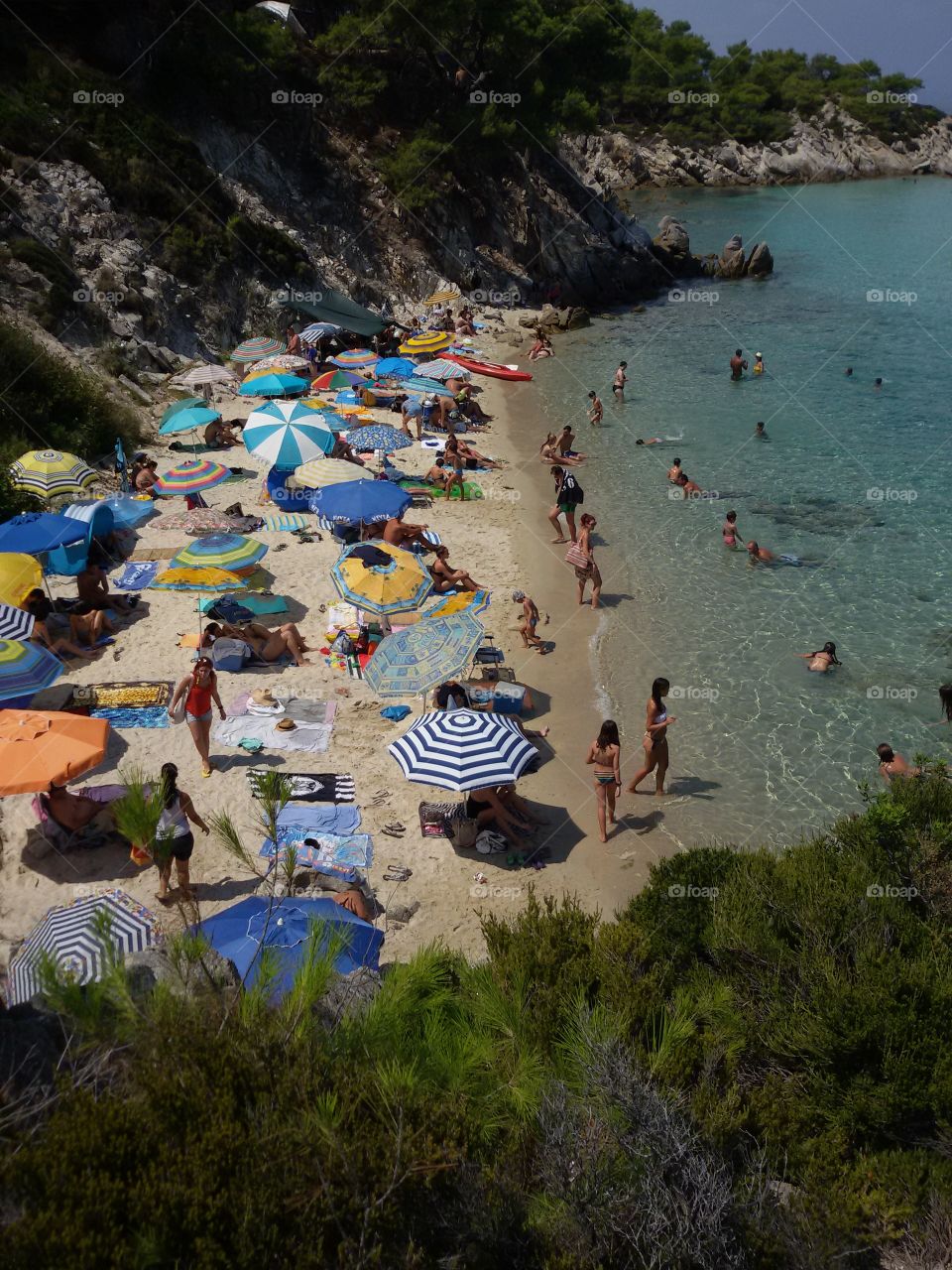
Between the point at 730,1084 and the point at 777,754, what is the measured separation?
6.83 metres

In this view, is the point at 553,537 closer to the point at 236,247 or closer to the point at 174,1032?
the point at 174,1032

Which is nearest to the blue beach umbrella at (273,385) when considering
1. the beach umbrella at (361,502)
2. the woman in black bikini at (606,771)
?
the beach umbrella at (361,502)

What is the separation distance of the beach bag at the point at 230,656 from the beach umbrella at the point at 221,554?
63.0 inches

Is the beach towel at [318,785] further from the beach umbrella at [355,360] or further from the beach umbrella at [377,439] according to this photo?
the beach umbrella at [355,360]

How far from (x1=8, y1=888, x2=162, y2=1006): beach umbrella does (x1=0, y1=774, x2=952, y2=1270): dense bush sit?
179 centimetres

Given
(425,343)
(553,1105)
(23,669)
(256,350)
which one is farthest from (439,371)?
(553,1105)

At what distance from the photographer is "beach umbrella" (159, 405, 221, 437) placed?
2006 centimetres

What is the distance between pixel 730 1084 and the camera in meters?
6.60

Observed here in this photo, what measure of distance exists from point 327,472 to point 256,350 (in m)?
10.9

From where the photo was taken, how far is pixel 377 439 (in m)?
20.1

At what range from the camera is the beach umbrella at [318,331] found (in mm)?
28672

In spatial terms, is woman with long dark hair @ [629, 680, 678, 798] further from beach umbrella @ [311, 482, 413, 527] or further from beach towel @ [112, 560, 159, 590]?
beach towel @ [112, 560, 159, 590]

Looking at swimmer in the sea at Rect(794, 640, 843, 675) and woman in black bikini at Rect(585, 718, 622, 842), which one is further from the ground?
swimmer in the sea at Rect(794, 640, 843, 675)

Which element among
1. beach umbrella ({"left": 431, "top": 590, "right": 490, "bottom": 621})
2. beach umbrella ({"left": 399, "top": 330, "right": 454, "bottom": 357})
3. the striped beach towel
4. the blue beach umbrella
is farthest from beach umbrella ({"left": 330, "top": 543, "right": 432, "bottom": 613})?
beach umbrella ({"left": 399, "top": 330, "right": 454, "bottom": 357})
